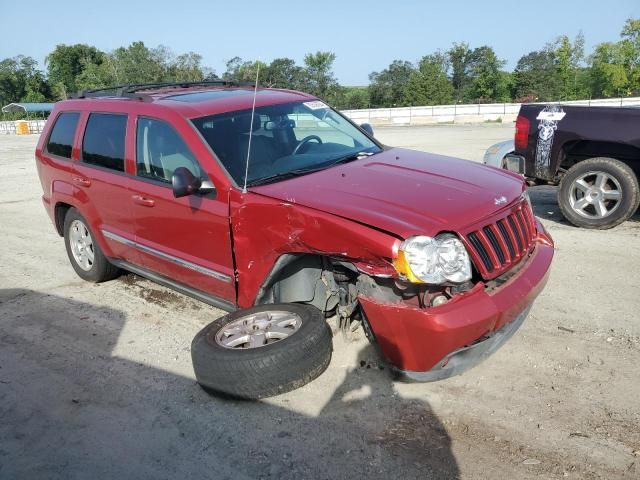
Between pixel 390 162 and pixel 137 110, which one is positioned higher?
pixel 137 110

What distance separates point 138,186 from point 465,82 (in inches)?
2897

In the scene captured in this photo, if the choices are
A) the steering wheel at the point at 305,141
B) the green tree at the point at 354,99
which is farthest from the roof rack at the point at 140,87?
the green tree at the point at 354,99

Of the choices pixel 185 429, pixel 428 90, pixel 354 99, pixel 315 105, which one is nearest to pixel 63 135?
pixel 315 105

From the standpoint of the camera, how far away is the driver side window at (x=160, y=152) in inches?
158

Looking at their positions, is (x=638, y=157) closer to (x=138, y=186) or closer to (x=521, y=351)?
(x=521, y=351)

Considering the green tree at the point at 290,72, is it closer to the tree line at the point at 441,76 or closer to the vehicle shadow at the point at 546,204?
the tree line at the point at 441,76

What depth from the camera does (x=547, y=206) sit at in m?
7.92

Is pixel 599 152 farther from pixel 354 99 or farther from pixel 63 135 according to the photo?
pixel 354 99

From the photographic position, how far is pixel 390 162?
4109mm

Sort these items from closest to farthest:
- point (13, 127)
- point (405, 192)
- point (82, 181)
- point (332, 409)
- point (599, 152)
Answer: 1. point (332, 409)
2. point (405, 192)
3. point (82, 181)
4. point (599, 152)
5. point (13, 127)

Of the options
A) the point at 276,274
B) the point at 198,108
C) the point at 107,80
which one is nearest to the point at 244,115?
the point at 198,108

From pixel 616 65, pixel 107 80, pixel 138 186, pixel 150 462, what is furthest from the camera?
pixel 107 80

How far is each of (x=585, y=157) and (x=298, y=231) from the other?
490cm

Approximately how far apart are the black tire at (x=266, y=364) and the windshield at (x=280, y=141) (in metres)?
1.10
